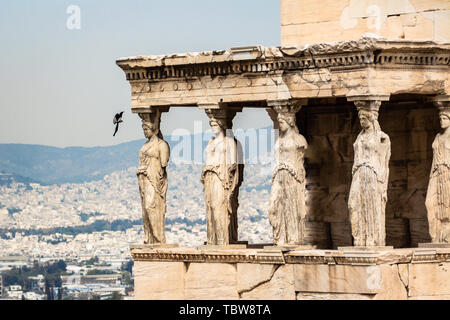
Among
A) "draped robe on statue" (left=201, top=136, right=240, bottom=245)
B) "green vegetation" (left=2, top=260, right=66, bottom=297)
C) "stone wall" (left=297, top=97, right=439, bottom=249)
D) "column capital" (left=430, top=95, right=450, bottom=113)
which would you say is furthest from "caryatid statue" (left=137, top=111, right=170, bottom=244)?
"green vegetation" (left=2, top=260, right=66, bottom=297)

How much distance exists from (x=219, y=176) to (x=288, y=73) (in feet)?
6.89

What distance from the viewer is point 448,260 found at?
123 feet

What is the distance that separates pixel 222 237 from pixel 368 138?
3070 mm

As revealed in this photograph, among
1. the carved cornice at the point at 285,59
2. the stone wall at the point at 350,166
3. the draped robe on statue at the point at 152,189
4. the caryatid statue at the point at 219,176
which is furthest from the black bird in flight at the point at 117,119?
the stone wall at the point at 350,166

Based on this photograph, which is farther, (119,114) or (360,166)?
(119,114)

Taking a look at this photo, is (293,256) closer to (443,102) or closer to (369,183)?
(369,183)

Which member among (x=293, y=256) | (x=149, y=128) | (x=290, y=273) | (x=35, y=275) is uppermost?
(x=149, y=128)

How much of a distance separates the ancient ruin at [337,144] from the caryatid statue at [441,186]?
16 mm

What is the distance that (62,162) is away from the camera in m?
55.1

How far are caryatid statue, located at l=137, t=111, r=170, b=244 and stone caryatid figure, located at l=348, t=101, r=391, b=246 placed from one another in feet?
12.1

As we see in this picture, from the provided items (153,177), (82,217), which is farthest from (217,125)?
(82,217)

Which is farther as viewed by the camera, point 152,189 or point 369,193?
point 152,189

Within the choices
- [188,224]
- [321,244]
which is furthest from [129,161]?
[321,244]

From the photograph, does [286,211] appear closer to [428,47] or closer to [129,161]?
[428,47]
